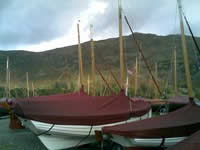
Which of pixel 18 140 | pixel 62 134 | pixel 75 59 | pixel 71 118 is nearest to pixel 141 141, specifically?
pixel 71 118

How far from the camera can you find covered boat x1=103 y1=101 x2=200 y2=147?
6695 millimetres

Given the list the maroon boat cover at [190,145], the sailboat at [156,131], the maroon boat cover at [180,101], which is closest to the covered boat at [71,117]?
the sailboat at [156,131]

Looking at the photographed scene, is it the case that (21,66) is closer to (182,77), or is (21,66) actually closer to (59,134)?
(182,77)

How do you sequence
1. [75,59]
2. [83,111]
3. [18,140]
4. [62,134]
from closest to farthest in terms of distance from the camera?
1. [62,134]
2. [83,111]
3. [18,140]
4. [75,59]

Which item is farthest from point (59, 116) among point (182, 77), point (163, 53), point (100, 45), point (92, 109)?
point (100, 45)

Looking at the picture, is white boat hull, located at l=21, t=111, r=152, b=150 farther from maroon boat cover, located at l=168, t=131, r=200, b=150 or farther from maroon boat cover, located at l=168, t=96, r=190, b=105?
maroon boat cover, located at l=168, t=96, r=190, b=105

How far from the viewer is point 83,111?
8.43 m

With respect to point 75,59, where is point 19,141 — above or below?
below

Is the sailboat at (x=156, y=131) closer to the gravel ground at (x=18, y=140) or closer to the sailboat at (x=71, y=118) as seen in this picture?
the sailboat at (x=71, y=118)

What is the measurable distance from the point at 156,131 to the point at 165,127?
0.30 m

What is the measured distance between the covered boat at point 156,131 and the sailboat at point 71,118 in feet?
3.45

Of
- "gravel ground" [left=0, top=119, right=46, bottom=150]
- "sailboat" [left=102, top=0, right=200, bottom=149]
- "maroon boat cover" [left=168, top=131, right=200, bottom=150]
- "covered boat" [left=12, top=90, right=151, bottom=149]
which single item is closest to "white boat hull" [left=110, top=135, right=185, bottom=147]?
"sailboat" [left=102, top=0, right=200, bottom=149]

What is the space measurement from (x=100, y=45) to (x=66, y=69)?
21995mm

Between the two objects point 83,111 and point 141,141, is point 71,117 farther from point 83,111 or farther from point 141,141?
point 141,141
